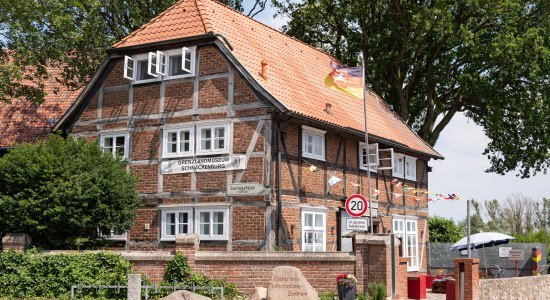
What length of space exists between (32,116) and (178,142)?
8.92 meters

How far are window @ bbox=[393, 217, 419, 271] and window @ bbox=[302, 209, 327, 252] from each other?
5.70 metres

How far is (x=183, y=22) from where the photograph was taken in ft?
82.2

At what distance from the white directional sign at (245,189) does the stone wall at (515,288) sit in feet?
22.7

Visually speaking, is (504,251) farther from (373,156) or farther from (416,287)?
(416,287)

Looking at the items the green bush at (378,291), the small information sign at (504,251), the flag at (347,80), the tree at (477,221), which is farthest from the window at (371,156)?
the tree at (477,221)

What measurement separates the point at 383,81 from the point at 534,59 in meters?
8.40

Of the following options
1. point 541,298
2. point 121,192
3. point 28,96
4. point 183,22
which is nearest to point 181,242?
point 121,192

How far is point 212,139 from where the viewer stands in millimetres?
23344

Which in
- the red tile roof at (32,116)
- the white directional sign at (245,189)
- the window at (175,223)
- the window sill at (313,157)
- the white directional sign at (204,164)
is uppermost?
the red tile roof at (32,116)

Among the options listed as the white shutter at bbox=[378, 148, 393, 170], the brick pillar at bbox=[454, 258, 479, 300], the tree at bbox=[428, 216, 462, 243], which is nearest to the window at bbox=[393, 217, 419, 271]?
the white shutter at bbox=[378, 148, 393, 170]

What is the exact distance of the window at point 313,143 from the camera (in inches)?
944

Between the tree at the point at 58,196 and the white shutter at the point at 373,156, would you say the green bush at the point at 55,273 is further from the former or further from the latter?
the white shutter at the point at 373,156

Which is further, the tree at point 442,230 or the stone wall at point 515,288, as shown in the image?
the tree at point 442,230

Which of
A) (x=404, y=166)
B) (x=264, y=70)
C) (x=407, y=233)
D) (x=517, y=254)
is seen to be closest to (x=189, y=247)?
(x=264, y=70)
